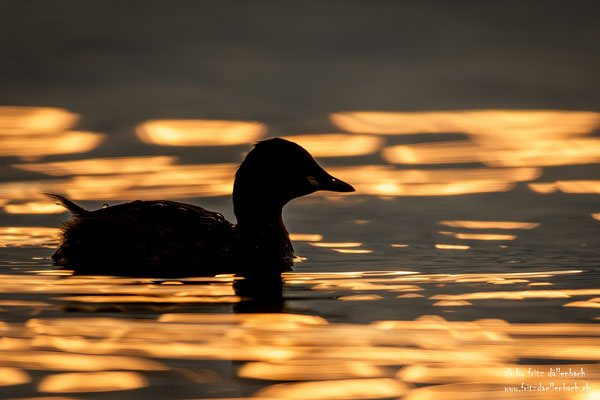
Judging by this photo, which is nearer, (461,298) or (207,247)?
(461,298)

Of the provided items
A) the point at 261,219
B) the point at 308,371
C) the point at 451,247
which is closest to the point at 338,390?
the point at 308,371

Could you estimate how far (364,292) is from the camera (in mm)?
6227

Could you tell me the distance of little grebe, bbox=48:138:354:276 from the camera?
24.5 ft

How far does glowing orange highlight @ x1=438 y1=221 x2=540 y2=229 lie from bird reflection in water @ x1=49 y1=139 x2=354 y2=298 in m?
1.79

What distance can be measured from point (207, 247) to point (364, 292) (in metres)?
1.78

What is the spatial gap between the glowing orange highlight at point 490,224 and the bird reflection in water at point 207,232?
1.79m

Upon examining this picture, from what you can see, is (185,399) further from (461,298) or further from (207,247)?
(207,247)

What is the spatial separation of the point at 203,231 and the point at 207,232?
0.11ft

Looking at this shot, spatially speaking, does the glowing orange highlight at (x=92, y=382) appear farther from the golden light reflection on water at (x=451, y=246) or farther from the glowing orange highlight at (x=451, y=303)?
the golden light reflection on water at (x=451, y=246)

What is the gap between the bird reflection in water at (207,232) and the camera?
7.43m

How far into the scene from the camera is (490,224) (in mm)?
9430

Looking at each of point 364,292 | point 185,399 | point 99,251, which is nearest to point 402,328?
point 364,292

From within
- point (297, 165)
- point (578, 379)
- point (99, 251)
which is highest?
point (297, 165)

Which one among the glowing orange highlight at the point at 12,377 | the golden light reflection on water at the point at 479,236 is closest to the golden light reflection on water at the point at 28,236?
the golden light reflection on water at the point at 479,236
